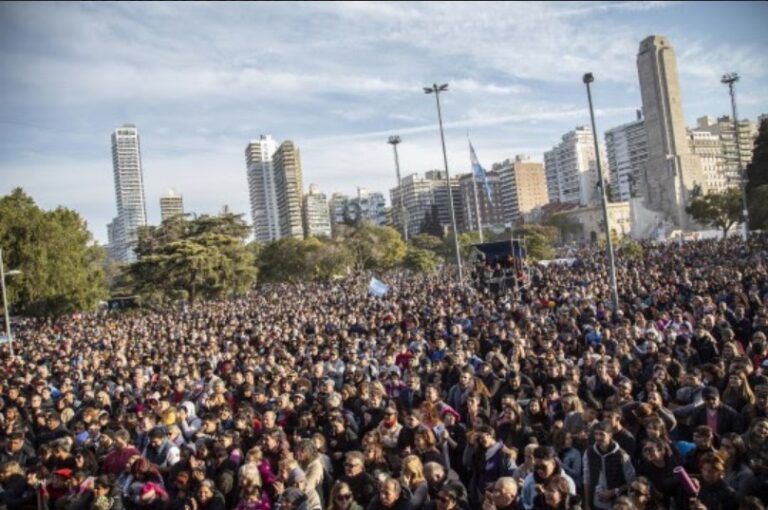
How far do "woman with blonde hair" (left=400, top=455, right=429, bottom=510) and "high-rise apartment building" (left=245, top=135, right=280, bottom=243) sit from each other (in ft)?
531

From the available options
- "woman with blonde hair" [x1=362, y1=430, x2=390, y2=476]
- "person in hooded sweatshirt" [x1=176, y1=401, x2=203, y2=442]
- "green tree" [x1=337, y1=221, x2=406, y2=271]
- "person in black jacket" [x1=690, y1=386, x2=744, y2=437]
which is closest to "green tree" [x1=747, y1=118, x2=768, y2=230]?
"green tree" [x1=337, y1=221, x2=406, y2=271]

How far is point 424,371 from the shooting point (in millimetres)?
10141

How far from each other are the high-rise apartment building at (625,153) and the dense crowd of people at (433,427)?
134m

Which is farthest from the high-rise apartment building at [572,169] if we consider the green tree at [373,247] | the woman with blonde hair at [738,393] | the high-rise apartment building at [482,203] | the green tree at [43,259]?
the woman with blonde hair at [738,393]

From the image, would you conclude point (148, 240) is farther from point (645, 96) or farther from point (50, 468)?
point (645, 96)

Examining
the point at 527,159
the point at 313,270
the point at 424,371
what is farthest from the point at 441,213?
the point at 424,371

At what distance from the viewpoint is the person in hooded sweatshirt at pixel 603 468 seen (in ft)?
15.7

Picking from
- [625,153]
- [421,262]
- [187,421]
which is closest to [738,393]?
[187,421]

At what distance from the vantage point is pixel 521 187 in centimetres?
15825

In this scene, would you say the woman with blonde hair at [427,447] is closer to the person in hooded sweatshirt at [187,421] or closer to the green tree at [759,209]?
the person in hooded sweatshirt at [187,421]

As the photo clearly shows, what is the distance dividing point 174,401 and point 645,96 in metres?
96.2

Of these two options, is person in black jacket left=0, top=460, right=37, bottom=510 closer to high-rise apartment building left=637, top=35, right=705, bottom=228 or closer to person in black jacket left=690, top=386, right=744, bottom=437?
person in black jacket left=690, top=386, right=744, bottom=437

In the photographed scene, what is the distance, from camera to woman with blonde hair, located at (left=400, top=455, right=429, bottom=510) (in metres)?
4.42

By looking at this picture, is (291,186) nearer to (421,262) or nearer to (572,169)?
(572,169)
